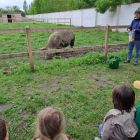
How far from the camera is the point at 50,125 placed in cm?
221

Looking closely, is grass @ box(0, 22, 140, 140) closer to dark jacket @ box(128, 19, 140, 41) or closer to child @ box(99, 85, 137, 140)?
dark jacket @ box(128, 19, 140, 41)

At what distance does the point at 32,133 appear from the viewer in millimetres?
3857

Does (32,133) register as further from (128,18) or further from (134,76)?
(128,18)

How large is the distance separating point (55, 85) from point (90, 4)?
80.5 ft

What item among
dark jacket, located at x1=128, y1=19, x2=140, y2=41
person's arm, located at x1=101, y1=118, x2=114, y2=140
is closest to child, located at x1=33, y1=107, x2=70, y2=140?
person's arm, located at x1=101, y1=118, x2=114, y2=140

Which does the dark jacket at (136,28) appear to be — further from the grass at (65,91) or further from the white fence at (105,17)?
the white fence at (105,17)

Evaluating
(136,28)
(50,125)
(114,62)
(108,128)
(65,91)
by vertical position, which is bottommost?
(65,91)

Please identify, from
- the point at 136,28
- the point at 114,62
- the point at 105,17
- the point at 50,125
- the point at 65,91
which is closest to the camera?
the point at 50,125

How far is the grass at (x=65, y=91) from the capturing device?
13.5 feet

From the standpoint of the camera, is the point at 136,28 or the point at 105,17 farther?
the point at 105,17

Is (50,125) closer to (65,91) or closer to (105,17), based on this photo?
(65,91)

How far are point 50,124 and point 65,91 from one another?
3.32m

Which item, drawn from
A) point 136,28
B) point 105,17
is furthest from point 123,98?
point 105,17

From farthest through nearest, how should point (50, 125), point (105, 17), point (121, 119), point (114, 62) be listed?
point (105, 17) → point (114, 62) → point (121, 119) → point (50, 125)
